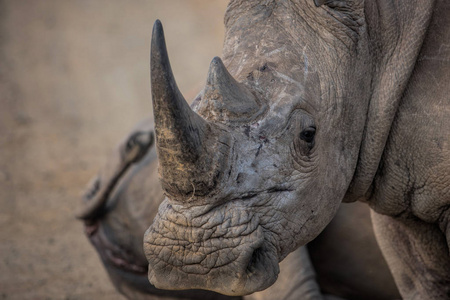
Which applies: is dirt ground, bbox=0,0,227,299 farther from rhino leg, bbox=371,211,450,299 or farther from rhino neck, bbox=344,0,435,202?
rhino neck, bbox=344,0,435,202

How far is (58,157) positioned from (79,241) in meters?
1.68

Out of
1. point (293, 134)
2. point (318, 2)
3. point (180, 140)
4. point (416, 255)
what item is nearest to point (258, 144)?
point (293, 134)

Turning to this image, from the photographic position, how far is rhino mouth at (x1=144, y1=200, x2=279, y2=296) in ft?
7.34

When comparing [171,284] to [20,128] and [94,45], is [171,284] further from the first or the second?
[94,45]

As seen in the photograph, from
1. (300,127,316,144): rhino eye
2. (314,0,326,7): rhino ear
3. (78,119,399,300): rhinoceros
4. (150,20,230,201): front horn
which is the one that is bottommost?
(78,119,399,300): rhinoceros

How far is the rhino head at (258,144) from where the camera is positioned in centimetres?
220

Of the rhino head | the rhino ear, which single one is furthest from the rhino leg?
the rhino ear

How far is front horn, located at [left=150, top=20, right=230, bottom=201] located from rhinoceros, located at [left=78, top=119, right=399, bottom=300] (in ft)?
6.06

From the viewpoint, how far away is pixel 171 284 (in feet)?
7.63

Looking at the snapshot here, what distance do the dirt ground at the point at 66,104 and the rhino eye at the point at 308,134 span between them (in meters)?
2.15

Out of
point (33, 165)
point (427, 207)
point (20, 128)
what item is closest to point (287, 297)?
point (427, 207)

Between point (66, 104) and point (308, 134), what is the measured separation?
6.27 meters

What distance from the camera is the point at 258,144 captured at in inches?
90.0

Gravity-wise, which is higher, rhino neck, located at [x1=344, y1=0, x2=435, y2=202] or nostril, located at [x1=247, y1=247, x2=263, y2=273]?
rhino neck, located at [x1=344, y1=0, x2=435, y2=202]
